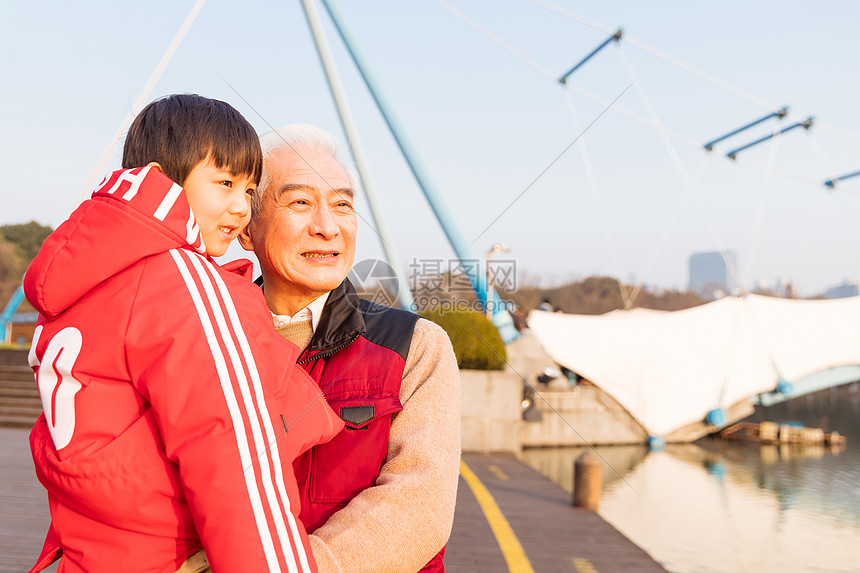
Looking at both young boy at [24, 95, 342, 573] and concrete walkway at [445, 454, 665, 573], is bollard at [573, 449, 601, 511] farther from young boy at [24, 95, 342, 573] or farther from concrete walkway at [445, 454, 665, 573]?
young boy at [24, 95, 342, 573]

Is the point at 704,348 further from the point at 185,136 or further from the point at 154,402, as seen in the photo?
the point at 154,402

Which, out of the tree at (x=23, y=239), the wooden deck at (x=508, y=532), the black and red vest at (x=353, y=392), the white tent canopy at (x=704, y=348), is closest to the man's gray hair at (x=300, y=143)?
the black and red vest at (x=353, y=392)

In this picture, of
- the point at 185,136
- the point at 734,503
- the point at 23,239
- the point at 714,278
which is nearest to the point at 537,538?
the point at 185,136

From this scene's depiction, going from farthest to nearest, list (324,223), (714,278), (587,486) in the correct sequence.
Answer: (714,278) → (587,486) → (324,223)

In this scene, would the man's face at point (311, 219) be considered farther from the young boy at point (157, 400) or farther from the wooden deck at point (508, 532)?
the wooden deck at point (508, 532)

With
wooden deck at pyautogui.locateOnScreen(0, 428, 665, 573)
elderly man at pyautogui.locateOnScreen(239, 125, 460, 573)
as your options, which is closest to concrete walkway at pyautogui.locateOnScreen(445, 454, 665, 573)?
wooden deck at pyautogui.locateOnScreen(0, 428, 665, 573)

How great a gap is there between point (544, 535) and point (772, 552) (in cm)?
444

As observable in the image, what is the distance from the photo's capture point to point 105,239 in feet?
2.71

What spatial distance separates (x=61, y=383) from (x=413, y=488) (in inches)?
20.4

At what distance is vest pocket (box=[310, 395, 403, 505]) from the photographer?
1024 millimetres

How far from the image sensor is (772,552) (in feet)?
24.5

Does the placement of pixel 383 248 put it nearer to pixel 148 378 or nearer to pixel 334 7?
pixel 148 378

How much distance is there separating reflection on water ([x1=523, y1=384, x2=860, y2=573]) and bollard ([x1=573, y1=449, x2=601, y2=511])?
685 mm

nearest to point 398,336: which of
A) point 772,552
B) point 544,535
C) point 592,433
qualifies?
point 544,535
